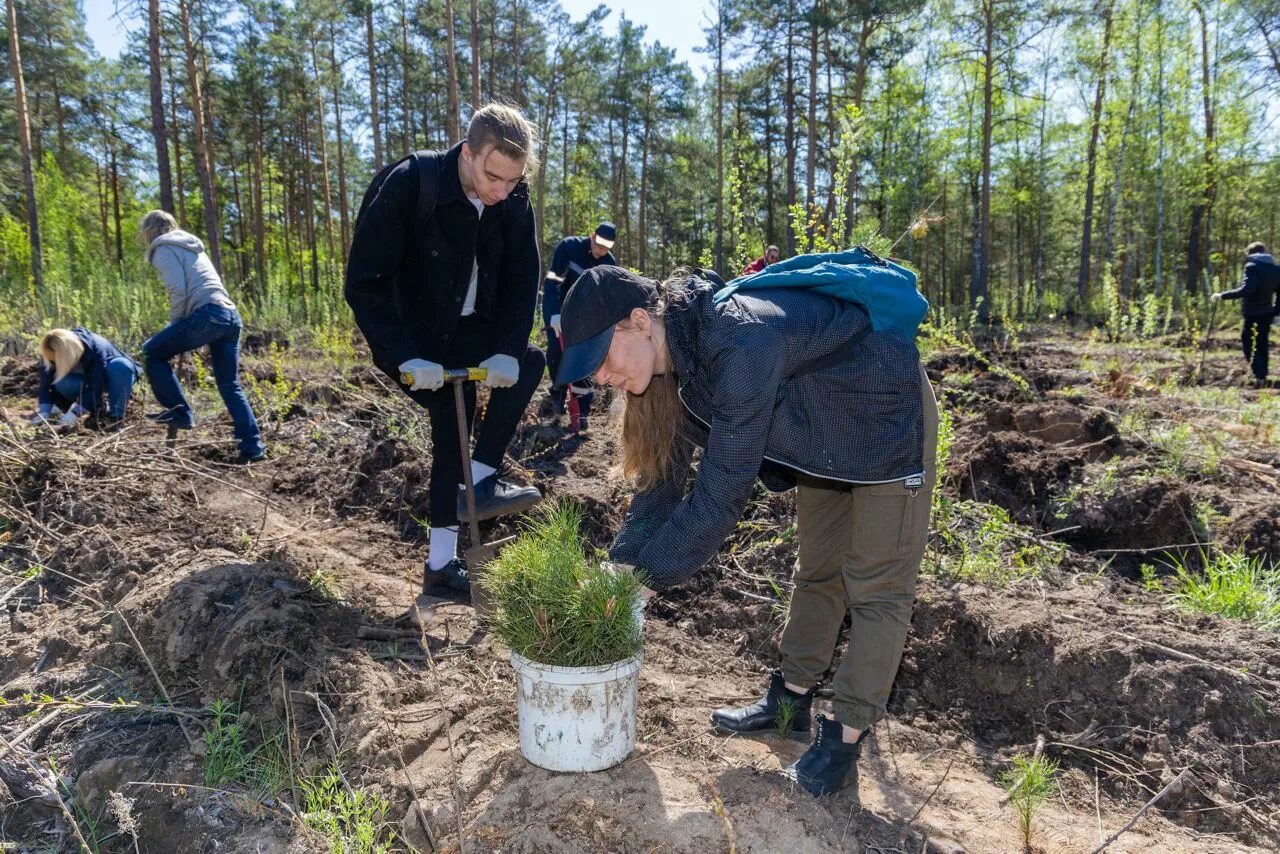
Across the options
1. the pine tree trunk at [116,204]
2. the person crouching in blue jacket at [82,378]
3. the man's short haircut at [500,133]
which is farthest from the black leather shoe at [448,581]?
the pine tree trunk at [116,204]

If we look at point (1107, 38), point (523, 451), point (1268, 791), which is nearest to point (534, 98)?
point (1107, 38)

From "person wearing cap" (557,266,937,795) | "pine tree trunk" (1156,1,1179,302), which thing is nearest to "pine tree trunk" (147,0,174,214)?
"person wearing cap" (557,266,937,795)

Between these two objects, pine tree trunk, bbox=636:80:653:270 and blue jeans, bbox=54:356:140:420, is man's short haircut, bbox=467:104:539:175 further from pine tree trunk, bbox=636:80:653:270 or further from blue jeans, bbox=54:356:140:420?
pine tree trunk, bbox=636:80:653:270

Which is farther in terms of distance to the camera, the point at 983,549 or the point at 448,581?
the point at 983,549

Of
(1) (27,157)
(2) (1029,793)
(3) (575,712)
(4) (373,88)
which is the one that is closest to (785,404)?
(3) (575,712)

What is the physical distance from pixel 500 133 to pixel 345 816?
222 cm

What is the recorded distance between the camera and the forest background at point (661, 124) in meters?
18.7

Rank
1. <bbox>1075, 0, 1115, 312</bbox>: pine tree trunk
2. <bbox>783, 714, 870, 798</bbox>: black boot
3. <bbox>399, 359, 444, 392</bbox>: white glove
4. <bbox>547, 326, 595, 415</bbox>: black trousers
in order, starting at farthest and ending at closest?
<bbox>1075, 0, 1115, 312</bbox>: pine tree trunk → <bbox>547, 326, 595, 415</bbox>: black trousers → <bbox>399, 359, 444, 392</bbox>: white glove → <bbox>783, 714, 870, 798</bbox>: black boot

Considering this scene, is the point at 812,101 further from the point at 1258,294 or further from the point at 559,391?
the point at 559,391

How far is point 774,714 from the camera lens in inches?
97.3

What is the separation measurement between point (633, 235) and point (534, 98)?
1046 centimetres

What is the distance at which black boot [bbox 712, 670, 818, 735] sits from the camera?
2.43m

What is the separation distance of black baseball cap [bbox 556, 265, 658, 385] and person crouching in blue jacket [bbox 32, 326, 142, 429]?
221 inches

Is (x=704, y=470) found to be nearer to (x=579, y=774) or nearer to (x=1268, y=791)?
(x=579, y=774)
